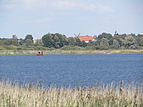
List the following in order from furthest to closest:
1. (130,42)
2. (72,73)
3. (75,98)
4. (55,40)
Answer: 1. (130,42)
2. (55,40)
3. (72,73)
4. (75,98)

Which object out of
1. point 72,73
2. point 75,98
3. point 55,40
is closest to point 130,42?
point 55,40

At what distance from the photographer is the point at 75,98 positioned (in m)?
10.7

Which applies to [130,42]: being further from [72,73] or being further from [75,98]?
[75,98]

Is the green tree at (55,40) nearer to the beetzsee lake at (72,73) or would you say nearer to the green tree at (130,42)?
the green tree at (130,42)

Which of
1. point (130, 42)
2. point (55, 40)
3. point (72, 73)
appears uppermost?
point (55, 40)

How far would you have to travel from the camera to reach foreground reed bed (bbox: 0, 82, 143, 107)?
34.0 ft

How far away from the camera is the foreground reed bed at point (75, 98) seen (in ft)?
34.0

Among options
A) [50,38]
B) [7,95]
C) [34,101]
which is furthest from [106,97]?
[50,38]

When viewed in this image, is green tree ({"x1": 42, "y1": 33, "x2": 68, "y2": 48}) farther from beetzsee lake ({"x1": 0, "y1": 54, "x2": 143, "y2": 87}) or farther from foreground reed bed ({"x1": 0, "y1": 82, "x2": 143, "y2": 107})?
foreground reed bed ({"x1": 0, "y1": 82, "x2": 143, "y2": 107})

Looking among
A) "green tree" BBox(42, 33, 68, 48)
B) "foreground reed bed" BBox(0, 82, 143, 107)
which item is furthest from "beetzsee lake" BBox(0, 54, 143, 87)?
"green tree" BBox(42, 33, 68, 48)

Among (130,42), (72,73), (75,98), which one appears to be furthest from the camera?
(130,42)

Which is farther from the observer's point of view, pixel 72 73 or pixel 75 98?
pixel 72 73

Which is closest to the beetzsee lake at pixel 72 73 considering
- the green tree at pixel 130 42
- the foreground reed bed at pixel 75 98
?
the foreground reed bed at pixel 75 98

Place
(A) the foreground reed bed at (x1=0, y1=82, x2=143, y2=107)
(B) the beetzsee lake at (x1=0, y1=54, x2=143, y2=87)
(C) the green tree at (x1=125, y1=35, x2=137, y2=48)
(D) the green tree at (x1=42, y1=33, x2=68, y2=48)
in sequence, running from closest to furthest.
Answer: (A) the foreground reed bed at (x1=0, y1=82, x2=143, y2=107)
(B) the beetzsee lake at (x1=0, y1=54, x2=143, y2=87)
(D) the green tree at (x1=42, y1=33, x2=68, y2=48)
(C) the green tree at (x1=125, y1=35, x2=137, y2=48)
